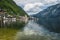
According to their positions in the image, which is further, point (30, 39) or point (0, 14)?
point (0, 14)

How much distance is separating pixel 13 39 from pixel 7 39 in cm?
135

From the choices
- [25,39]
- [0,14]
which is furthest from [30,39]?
[0,14]

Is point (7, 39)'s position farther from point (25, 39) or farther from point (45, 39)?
point (45, 39)

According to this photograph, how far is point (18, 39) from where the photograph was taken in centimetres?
4491

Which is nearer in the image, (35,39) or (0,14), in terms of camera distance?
(35,39)

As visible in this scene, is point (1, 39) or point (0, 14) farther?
point (0, 14)

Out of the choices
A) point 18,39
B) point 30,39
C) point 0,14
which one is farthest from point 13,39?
point 0,14

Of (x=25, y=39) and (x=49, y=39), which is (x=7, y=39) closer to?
(x=25, y=39)

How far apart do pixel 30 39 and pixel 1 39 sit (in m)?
6.55

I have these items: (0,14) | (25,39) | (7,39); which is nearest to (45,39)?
(25,39)

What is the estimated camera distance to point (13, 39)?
4475cm

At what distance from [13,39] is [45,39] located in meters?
7.45

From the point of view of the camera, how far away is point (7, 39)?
147 ft

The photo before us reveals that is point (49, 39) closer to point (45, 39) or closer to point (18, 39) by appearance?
point (45, 39)
